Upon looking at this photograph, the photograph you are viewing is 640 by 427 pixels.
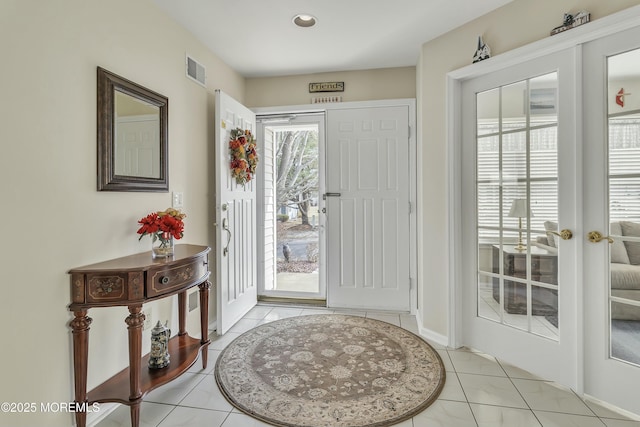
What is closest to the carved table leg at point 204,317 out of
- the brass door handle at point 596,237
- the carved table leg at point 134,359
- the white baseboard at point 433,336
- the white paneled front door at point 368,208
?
the carved table leg at point 134,359

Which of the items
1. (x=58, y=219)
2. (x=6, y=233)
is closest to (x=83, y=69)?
(x=58, y=219)

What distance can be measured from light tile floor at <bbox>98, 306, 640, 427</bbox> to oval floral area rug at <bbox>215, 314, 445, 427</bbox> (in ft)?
0.26

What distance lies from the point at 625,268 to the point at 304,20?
268 centimetres

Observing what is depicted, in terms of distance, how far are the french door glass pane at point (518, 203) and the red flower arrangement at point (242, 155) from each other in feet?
6.65

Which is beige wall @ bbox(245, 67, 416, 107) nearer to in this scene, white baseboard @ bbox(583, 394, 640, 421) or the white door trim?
the white door trim

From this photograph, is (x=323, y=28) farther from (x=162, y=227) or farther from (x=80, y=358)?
(x=80, y=358)

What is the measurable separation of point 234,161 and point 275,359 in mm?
1740

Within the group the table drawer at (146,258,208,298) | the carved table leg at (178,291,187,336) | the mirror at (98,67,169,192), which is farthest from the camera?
the carved table leg at (178,291,187,336)

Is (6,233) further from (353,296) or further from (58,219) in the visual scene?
(353,296)

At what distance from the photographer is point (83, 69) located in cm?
170

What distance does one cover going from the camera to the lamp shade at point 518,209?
2229 millimetres

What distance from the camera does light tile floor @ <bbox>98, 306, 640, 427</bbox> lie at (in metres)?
1.74

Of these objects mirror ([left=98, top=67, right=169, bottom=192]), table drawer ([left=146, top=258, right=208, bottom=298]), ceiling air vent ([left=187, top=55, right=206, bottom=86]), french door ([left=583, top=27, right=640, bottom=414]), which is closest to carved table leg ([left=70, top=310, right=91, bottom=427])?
table drawer ([left=146, top=258, right=208, bottom=298])

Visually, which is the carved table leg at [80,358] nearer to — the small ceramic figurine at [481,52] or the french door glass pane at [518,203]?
the french door glass pane at [518,203]
